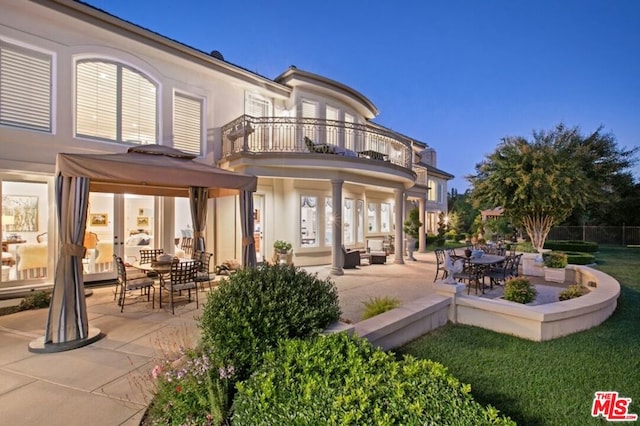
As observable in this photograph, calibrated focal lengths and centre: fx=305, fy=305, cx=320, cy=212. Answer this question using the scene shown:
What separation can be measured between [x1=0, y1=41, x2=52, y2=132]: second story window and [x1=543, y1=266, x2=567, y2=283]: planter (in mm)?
14628

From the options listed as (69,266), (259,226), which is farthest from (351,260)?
(69,266)

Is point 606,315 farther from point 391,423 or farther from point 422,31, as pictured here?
point 422,31

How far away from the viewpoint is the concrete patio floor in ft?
9.34

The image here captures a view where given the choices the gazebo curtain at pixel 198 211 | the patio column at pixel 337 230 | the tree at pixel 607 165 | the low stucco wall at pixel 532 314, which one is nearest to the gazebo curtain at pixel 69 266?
the gazebo curtain at pixel 198 211

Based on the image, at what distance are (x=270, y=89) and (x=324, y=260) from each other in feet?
23.3

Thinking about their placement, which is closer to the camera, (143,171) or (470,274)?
(143,171)

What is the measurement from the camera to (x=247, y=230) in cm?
692

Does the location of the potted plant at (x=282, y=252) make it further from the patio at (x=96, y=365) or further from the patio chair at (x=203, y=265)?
the patio at (x=96, y=365)

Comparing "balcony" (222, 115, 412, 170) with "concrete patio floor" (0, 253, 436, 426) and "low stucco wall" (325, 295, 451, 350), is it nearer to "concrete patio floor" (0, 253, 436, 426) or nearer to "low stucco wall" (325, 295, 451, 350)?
"concrete patio floor" (0, 253, 436, 426)

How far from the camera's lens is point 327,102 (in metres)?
13.0

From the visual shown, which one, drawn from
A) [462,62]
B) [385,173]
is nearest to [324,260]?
[385,173]

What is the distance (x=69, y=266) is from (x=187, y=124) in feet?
21.3

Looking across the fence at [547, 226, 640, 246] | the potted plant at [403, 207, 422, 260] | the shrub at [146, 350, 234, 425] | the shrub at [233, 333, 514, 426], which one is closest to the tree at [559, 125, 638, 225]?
the fence at [547, 226, 640, 246]

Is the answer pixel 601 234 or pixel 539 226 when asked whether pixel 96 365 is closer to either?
pixel 539 226
